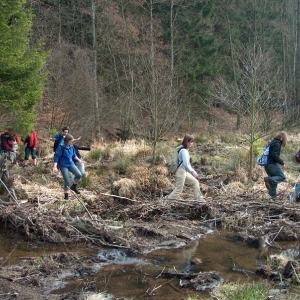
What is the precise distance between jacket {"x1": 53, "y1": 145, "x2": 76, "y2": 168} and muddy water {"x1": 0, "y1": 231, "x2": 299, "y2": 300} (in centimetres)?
241

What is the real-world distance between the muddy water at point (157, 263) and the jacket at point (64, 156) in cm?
241

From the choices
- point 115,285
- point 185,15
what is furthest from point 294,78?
point 115,285

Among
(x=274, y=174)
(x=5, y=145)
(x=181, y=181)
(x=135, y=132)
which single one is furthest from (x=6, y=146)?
(x=135, y=132)

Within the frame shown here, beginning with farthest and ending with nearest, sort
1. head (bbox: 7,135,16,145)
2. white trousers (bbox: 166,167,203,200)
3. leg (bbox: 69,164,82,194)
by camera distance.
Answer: head (bbox: 7,135,16,145) < leg (bbox: 69,164,82,194) < white trousers (bbox: 166,167,203,200)

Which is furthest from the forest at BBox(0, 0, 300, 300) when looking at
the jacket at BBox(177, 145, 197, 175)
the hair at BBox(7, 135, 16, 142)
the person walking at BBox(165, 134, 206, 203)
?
the hair at BBox(7, 135, 16, 142)

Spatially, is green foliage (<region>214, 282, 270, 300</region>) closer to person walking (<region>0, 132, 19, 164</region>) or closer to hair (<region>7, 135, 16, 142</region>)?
person walking (<region>0, 132, 19, 164</region>)

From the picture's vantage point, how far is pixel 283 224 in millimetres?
9961

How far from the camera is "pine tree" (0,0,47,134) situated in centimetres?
1598

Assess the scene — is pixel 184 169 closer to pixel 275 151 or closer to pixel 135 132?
pixel 275 151

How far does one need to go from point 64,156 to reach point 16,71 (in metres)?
6.36

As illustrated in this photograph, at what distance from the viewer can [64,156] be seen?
11227 mm

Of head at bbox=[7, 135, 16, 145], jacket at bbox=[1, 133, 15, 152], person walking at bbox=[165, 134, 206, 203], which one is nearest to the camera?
person walking at bbox=[165, 134, 206, 203]

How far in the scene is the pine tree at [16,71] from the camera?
16.0 m

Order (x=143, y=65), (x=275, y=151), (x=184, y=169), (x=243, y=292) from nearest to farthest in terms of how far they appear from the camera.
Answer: (x=243, y=292)
(x=184, y=169)
(x=275, y=151)
(x=143, y=65)
